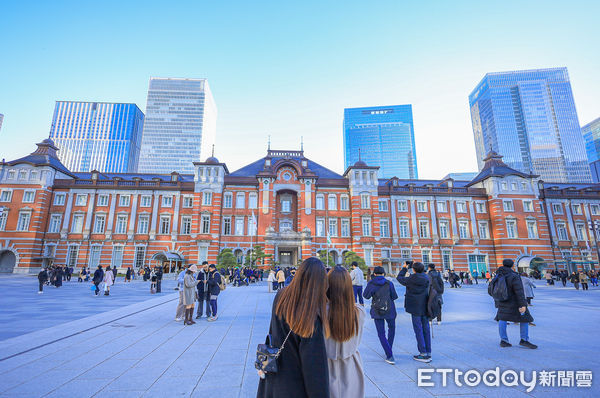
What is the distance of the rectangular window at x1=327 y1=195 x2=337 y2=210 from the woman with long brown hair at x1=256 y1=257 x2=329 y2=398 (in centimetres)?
3460

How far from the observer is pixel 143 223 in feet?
117

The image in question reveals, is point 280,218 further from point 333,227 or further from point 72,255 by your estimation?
point 72,255

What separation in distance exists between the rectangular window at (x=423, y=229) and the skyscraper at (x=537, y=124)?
76186 mm

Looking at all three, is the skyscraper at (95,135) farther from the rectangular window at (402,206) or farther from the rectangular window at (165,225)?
the rectangular window at (402,206)

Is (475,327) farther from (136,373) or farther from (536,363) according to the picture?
(136,373)

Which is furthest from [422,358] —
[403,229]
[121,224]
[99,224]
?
[99,224]

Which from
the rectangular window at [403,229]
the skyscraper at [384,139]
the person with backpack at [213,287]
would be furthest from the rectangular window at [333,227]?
the skyscraper at [384,139]

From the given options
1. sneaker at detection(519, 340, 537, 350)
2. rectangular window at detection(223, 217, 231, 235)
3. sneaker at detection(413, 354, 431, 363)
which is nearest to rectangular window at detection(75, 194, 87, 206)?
rectangular window at detection(223, 217, 231, 235)

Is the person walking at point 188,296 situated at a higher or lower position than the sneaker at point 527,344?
higher

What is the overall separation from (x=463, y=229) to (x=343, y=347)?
41.8 metres

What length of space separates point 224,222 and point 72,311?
24.9 meters

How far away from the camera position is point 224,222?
35188mm

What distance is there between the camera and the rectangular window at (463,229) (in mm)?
37469

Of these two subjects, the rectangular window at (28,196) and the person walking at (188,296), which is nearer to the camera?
the person walking at (188,296)
